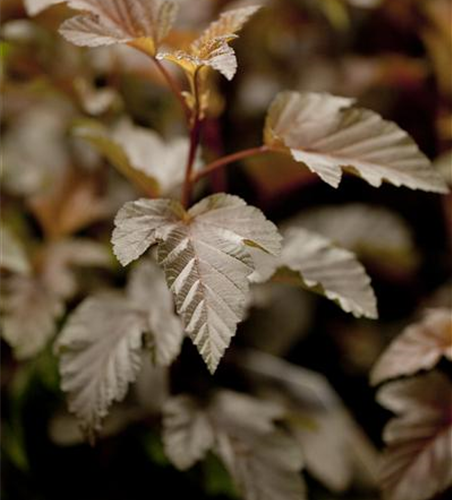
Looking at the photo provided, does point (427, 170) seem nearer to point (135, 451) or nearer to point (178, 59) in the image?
point (178, 59)

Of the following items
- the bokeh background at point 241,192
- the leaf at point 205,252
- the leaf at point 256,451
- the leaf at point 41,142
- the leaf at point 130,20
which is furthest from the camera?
the leaf at point 41,142

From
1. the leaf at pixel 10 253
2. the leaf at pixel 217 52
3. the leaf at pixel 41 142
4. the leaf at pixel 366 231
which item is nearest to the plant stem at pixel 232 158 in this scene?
the leaf at pixel 217 52

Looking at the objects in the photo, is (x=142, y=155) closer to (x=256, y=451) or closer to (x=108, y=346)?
(x=108, y=346)

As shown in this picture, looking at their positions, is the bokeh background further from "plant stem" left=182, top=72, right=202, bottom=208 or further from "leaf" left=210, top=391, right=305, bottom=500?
"plant stem" left=182, top=72, right=202, bottom=208

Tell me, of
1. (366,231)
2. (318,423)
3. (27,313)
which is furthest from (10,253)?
(366,231)

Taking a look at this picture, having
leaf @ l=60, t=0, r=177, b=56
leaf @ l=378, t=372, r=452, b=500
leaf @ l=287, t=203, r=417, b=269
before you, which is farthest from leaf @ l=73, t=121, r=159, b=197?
leaf @ l=287, t=203, r=417, b=269

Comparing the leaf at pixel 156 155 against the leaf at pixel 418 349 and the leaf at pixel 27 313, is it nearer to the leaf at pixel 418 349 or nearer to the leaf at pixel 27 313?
the leaf at pixel 27 313
